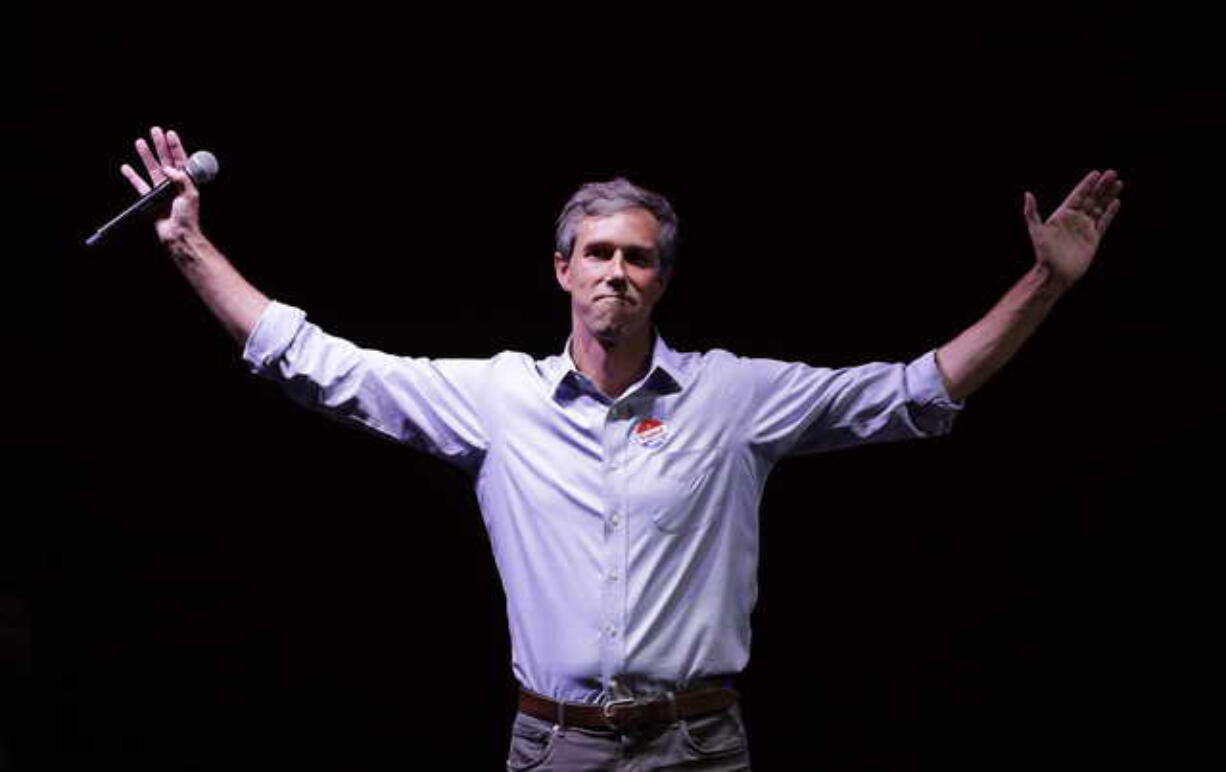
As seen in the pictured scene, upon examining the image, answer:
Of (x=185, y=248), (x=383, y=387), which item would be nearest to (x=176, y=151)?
(x=185, y=248)

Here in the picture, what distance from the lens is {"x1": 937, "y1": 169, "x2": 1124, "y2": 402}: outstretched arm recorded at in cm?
240

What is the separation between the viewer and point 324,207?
352 cm

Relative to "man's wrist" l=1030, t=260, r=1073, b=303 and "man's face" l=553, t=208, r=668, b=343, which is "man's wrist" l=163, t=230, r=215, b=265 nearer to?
"man's face" l=553, t=208, r=668, b=343

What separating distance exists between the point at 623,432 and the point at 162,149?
98cm

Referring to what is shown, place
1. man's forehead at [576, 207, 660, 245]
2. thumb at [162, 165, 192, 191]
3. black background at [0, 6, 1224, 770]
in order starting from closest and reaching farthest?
1. thumb at [162, 165, 192, 191]
2. man's forehead at [576, 207, 660, 245]
3. black background at [0, 6, 1224, 770]

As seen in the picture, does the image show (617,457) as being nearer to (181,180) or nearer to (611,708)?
(611,708)

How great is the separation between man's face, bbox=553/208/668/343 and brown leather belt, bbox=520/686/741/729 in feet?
2.15

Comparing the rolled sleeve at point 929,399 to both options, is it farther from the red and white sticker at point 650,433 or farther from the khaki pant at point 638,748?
the khaki pant at point 638,748

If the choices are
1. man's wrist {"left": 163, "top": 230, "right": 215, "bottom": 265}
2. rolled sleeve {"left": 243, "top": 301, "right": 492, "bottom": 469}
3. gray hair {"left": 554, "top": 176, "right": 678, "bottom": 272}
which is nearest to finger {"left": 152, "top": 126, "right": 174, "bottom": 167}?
man's wrist {"left": 163, "top": 230, "right": 215, "bottom": 265}

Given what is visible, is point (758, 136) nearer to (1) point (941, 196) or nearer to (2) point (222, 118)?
(1) point (941, 196)

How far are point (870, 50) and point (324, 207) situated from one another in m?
1.47

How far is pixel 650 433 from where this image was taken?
250 cm

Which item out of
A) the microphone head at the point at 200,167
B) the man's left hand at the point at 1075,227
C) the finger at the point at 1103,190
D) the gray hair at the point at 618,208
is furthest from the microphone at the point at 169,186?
the finger at the point at 1103,190

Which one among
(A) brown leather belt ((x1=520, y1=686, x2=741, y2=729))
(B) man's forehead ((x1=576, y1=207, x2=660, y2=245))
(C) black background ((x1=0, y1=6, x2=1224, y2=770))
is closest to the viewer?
(A) brown leather belt ((x1=520, y1=686, x2=741, y2=729))
